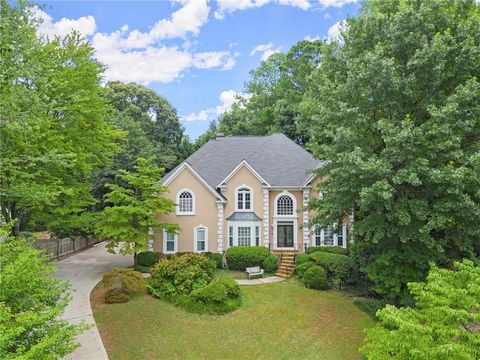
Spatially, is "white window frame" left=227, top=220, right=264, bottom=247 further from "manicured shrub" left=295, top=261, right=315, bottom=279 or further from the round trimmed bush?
the round trimmed bush

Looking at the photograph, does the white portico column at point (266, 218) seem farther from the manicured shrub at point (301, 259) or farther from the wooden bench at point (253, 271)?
the wooden bench at point (253, 271)

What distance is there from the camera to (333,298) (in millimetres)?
18094

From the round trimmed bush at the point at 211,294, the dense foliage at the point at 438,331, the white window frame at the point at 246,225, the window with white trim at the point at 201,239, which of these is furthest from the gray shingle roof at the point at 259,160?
the dense foliage at the point at 438,331

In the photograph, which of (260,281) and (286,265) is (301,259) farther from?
(260,281)

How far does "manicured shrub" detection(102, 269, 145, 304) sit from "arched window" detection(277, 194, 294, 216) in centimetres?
1148

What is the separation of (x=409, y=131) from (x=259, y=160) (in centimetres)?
1658

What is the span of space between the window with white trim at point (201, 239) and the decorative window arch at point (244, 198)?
299 cm

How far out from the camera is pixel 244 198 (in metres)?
25.4

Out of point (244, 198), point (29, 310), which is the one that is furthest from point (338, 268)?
point (29, 310)

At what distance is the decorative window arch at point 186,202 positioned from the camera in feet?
82.0

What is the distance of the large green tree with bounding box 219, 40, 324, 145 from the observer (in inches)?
1642

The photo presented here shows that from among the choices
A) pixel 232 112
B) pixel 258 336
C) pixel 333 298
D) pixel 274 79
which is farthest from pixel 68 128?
pixel 274 79

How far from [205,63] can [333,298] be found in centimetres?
1714

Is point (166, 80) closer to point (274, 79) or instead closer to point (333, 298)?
point (333, 298)
